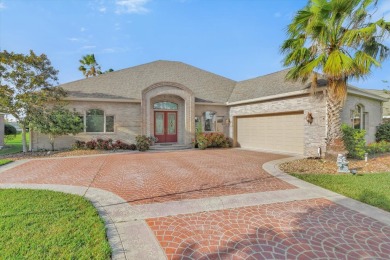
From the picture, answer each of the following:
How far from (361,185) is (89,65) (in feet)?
101

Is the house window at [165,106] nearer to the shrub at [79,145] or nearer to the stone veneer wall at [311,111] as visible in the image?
the shrub at [79,145]

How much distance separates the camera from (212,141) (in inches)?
624

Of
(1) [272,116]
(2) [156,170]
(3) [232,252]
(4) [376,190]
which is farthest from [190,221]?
(1) [272,116]

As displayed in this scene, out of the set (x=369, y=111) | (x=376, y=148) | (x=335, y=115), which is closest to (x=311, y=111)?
(x=335, y=115)

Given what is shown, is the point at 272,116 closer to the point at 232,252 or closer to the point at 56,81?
the point at 232,252

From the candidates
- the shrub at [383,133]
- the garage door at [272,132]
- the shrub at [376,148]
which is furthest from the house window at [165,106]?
the shrub at [383,133]

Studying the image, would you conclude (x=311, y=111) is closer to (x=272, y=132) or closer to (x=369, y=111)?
(x=272, y=132)

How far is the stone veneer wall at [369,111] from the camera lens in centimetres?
1159

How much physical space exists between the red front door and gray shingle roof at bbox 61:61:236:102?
2.27 metres

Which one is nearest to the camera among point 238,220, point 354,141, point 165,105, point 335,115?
point 238,220

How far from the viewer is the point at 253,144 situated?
15641 mm

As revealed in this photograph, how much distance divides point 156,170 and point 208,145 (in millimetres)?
7908

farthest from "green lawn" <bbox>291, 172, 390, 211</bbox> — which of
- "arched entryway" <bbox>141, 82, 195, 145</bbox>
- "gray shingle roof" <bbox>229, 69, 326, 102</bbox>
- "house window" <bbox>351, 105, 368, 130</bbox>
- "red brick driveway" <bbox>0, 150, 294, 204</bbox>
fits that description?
"arched entryway" <bbox>141, 82, 195, 145</bbox>

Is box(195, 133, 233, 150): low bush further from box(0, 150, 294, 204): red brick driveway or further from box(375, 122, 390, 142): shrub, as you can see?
box(375, 122, 390, 142): shrub
